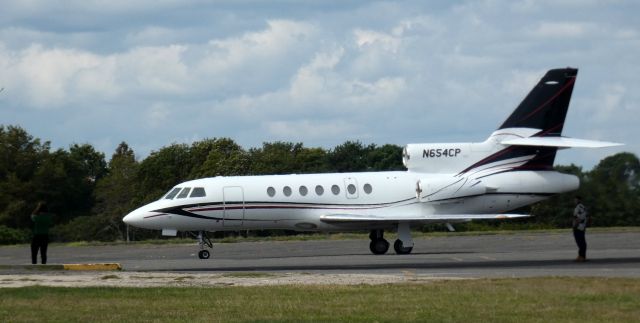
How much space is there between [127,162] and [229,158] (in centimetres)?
850

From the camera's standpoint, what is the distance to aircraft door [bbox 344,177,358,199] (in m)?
34.8

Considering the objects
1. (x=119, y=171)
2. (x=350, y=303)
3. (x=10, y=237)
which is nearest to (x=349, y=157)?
(x=119, y=171)

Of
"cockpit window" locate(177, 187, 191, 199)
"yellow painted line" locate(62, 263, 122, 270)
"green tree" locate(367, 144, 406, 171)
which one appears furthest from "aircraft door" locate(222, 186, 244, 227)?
"green tree" locate(367, 144, 406, 171)

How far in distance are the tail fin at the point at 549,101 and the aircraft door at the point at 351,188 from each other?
18.4 ft

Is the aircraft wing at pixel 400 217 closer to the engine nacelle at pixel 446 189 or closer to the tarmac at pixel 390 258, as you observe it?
the tarmac at pixel 390 258

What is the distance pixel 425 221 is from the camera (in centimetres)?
3331

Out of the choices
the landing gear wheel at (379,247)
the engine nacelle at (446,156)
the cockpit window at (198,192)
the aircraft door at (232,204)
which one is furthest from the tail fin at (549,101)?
the cockpit window at (198,192)

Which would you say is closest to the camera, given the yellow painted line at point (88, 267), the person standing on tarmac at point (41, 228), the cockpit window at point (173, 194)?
the yellow painted line at point (88, 267)

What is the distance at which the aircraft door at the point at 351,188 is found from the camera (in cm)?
3481

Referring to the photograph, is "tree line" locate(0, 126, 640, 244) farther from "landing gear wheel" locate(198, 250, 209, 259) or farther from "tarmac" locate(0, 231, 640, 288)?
"landing gear wheel" locate(198, 250, 209, 259)

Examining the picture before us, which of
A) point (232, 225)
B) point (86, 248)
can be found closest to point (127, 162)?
point (86, 248)

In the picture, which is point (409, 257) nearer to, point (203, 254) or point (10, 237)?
point (203, 254)

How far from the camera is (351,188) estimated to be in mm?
34875

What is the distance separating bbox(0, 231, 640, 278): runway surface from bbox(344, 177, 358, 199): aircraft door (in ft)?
6.49
